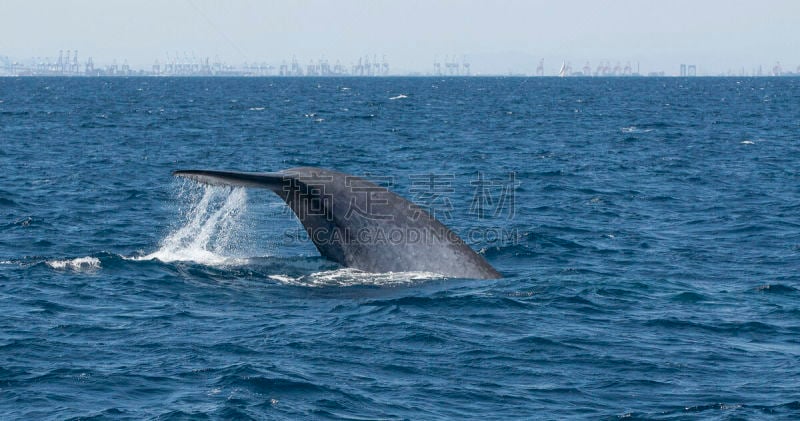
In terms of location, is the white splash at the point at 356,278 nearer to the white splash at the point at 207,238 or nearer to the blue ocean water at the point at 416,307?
the blue ocean water at the point at 416,307

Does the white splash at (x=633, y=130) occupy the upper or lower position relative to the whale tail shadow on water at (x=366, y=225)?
lower

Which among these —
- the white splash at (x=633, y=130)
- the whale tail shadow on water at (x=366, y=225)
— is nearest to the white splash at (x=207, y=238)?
the whale tail shadow on water at (x=366, y=225)

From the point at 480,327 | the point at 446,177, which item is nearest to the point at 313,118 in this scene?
the point at 446,177

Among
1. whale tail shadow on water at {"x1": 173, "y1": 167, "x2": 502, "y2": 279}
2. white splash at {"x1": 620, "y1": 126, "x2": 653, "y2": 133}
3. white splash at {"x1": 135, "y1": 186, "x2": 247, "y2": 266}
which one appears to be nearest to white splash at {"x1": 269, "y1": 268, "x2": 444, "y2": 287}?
whale tail shadow on water at {"x1": 173, "y1": 167, "x2": 502, "y2": 279}

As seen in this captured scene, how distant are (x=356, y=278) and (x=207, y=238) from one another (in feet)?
20.6

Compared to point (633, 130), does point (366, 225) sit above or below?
above

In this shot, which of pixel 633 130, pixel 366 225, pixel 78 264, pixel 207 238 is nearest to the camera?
pixel 366 225

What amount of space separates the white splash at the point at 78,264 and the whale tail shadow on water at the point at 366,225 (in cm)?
556

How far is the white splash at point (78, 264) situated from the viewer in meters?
18.1

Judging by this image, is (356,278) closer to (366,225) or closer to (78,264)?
(366,225)

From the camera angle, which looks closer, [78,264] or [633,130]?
[78,264]

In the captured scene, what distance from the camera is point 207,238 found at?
20688 mm

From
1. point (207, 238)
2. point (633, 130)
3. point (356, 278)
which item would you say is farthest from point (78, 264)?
point (633, 130)

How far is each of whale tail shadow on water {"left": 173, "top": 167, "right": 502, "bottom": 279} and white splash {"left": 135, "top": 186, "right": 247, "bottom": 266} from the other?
2.05m
